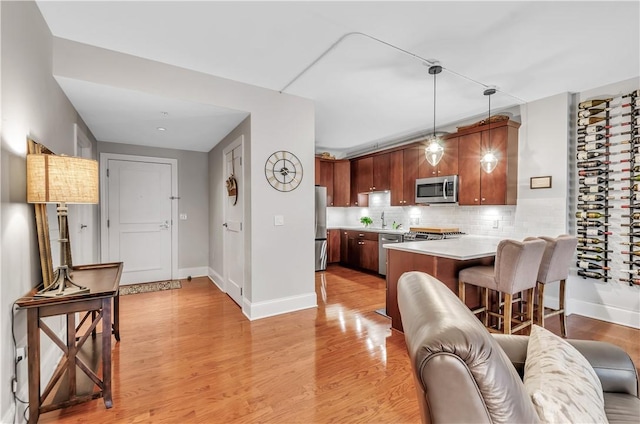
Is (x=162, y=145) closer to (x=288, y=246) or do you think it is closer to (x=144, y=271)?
(x=144, y=271)

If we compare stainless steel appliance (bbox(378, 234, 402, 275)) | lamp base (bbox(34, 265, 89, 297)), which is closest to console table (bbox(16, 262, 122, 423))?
lamp base (bbox(34, 265, 89, 297))

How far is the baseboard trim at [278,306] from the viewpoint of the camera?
3.27 metres

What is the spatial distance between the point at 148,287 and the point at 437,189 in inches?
190

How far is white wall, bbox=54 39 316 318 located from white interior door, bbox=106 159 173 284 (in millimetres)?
2403

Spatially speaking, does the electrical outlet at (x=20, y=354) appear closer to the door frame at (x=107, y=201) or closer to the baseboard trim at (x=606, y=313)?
the door frame at (x=107, y=201)

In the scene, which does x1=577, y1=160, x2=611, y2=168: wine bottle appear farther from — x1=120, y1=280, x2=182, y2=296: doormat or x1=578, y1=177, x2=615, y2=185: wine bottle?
x1=120, y1=280, x2=182, y2=296: doormat

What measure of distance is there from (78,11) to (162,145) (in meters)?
2.90

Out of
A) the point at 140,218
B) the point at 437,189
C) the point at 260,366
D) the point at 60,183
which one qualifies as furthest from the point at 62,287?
the point at 437,189

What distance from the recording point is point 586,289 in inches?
135

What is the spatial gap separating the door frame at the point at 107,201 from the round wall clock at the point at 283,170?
2.57m

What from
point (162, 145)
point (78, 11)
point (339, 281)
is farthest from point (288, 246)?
point (162, 145)

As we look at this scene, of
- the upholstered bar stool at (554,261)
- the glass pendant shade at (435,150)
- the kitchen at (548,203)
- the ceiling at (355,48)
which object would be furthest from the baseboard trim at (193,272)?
the upholstered bar stool at (554,261)

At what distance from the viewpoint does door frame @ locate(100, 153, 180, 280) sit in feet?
14.7

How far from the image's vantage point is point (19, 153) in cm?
167
